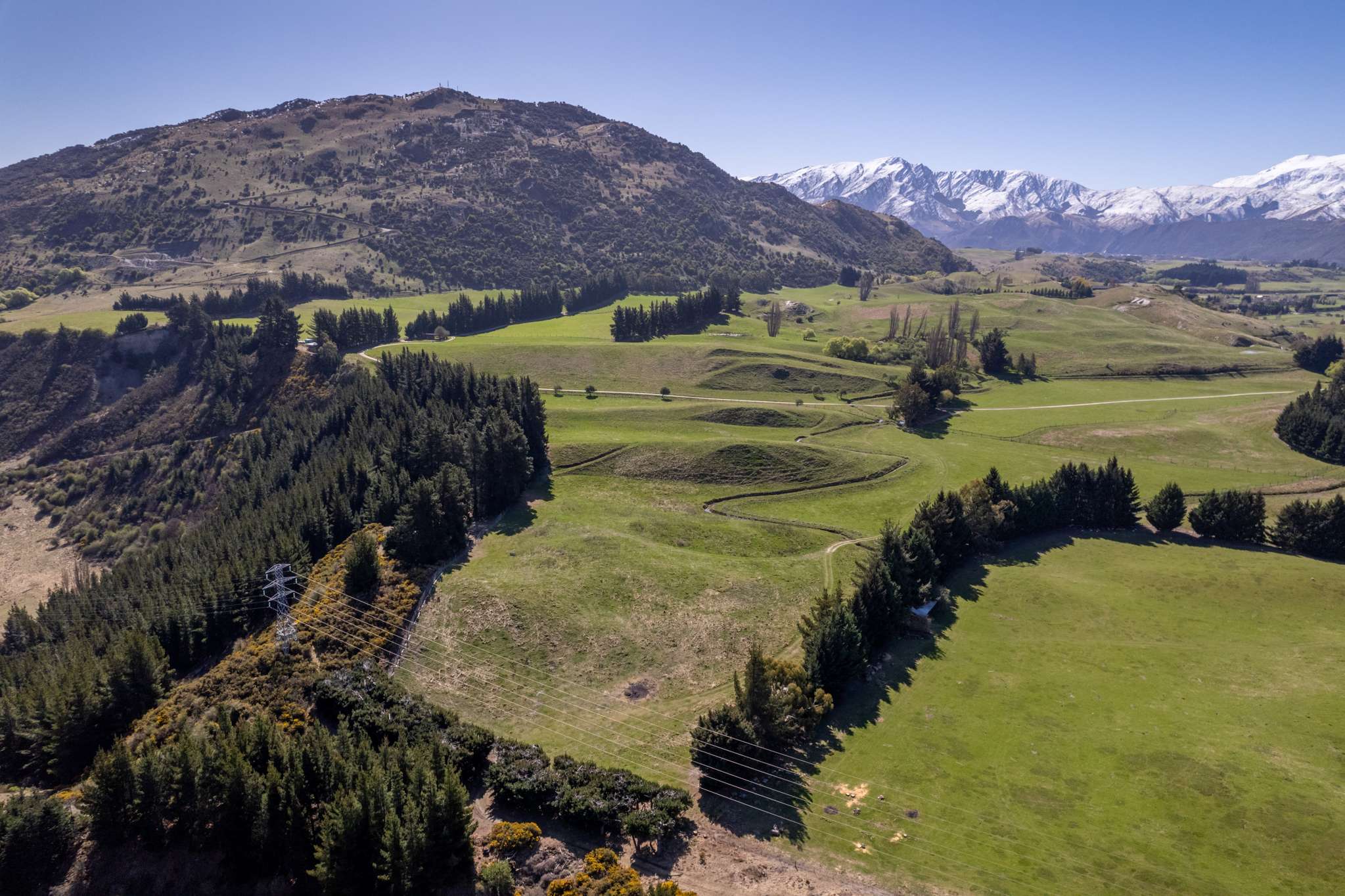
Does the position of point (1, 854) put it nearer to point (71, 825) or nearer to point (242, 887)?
point (71, 825)

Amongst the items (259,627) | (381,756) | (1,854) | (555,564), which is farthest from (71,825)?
(555,564)

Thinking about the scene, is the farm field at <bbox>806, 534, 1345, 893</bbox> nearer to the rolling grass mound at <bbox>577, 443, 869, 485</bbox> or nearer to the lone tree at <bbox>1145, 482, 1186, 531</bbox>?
the lone tree at <bbox>1145, 482, 1186, 531</bbox>

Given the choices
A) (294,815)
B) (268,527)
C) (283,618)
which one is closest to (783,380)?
(268,527)

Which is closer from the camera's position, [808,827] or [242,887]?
[242,887]

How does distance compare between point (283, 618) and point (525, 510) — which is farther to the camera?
point (525, 510)

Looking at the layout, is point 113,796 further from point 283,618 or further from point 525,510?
point 525,510
